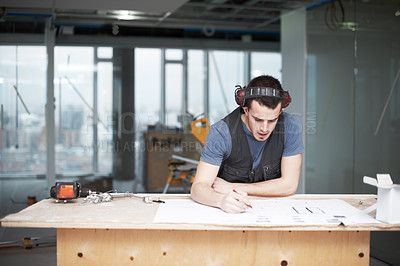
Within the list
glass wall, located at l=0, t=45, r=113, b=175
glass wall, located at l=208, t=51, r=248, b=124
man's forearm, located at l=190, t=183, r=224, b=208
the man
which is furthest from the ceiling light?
man's forearm, located at l=190, t=183, r=224, b=208

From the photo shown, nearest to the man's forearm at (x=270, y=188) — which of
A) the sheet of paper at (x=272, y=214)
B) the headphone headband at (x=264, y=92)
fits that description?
the sheet of paper at (x=272, y=214)

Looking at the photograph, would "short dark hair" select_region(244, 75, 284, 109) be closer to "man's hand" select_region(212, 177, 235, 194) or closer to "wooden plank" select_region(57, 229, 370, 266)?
"man's hand" select_region(212, 177, 235, 194)

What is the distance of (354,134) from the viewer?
3994mm

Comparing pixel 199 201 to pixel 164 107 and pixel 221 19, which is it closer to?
pixel 164 107

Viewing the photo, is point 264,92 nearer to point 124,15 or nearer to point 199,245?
point 199,245

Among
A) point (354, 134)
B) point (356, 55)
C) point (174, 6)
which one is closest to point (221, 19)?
point (174, 6)

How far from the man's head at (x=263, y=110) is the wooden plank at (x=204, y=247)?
57 centimetres

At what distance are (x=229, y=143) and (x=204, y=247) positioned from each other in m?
0.65

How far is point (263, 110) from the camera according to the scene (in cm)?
201

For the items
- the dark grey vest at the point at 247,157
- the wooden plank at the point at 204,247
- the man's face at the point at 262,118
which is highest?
the man's face at the point at 262,118

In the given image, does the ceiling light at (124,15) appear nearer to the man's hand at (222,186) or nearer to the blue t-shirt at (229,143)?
the blue t-shirt at (229,143)

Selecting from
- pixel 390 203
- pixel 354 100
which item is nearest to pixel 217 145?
pixel 390 203

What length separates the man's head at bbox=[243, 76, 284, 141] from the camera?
6.56 feet

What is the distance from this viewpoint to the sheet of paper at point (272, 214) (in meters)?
1.54
